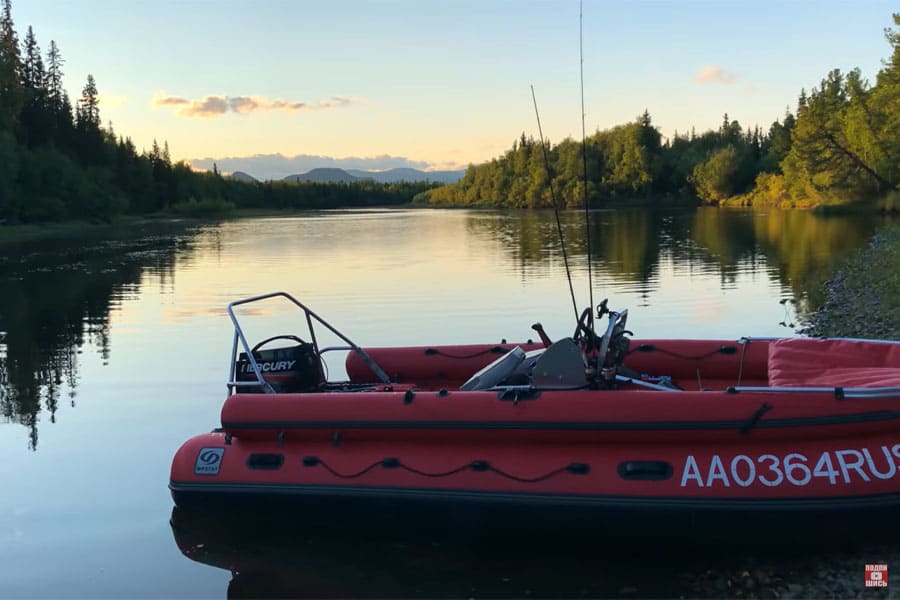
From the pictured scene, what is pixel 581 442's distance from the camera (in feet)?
17.4

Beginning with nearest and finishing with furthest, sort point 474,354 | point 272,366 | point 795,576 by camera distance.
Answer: point 795,576
point 272,366
point 474,354

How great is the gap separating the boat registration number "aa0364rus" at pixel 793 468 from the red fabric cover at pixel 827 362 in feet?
2.18

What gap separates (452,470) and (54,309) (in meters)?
15.2

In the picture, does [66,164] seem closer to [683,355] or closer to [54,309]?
[54,309]

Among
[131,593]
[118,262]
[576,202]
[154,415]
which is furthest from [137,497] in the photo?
[576,202]

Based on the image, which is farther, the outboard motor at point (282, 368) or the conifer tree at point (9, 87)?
the conifer tree at point (9, 87)

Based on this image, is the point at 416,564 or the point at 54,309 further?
the point at 54,309

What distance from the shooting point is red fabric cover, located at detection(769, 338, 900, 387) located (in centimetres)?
545

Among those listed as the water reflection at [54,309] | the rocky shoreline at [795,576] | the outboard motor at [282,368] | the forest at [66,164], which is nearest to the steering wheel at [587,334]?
the rocky shoreline at [795,576]

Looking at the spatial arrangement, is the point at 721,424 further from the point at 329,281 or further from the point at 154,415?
the point at 329,281

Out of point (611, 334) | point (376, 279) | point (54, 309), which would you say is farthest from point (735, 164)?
point (611, 334)

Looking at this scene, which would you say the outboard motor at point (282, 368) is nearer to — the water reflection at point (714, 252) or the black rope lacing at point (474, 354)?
the black rope lacing at point (474, 354)

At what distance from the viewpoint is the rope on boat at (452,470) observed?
5152 mm

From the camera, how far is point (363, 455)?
5586 mm
